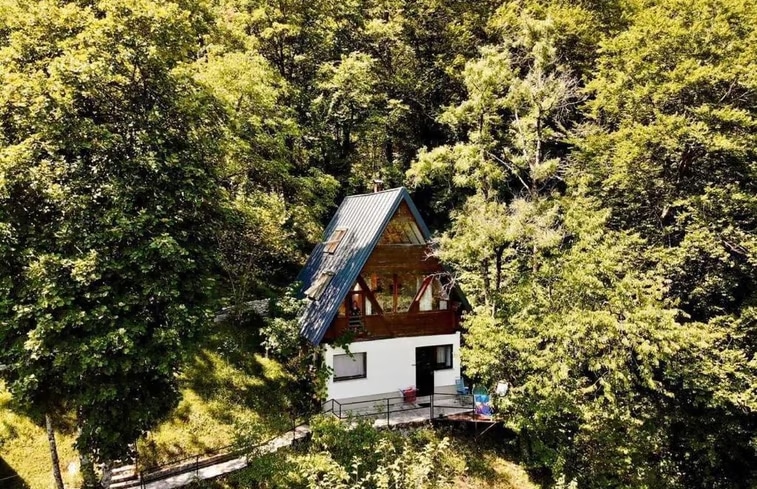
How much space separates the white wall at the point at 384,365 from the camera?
1683 centimetres

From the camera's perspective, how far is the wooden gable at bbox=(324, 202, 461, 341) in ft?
55.7

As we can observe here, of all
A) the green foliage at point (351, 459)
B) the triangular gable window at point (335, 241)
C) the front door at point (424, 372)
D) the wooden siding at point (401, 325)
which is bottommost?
the green foliage at point (351, 459)

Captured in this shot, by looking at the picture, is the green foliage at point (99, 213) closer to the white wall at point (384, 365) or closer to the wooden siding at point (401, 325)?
the wooden siding at point (401, 325)

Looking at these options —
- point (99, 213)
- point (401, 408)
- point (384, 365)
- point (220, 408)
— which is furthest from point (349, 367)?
point (99, 213)

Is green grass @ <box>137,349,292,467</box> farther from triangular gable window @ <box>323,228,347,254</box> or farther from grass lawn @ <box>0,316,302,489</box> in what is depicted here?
triangular gable window @ <box>323,228,347,254</box>

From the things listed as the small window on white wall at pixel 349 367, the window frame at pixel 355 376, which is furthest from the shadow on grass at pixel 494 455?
the small window on white wall at pixel 349 367

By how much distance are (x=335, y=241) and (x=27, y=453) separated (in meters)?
11.6

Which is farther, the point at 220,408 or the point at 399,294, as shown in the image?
the point at 399,294

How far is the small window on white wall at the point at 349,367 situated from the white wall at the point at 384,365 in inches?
8.2

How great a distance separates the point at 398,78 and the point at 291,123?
909 centimetres

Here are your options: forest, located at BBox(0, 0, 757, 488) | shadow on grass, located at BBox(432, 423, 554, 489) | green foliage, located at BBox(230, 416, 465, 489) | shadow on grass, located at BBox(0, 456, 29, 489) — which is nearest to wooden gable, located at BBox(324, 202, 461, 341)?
forest, located at BBox(0, 0, 757, 488)

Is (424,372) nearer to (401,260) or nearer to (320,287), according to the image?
(401,260)

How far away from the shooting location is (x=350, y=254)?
17.6 meters

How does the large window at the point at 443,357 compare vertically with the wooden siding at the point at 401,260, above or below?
below
